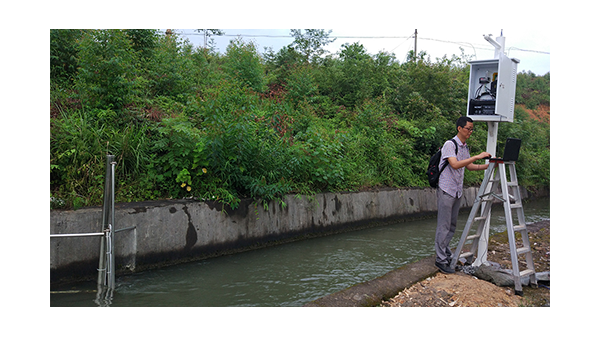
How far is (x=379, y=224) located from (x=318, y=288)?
5127 mm

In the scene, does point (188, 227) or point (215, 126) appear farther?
point (215, 126)

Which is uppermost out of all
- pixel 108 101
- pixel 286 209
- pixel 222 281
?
pixel 108 101

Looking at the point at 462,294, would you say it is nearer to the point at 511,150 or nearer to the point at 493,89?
the point at 511,150

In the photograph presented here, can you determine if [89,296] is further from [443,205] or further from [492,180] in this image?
Result: [492,180]

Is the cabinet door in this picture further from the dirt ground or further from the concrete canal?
the concrete canal

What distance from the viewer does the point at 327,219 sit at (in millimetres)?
9289

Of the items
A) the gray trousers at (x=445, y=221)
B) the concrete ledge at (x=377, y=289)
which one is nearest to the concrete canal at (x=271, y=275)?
the concrete ledge at (x=377, y=289)

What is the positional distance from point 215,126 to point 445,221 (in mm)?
4310

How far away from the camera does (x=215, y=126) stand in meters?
7.15

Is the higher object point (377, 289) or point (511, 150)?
point (511, 150)

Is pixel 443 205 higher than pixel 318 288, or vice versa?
pixel 443 205

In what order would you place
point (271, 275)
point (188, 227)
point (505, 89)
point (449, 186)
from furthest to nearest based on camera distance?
point (188, 227) < point (271, 275) < point (505, 89) < point (449, 186)

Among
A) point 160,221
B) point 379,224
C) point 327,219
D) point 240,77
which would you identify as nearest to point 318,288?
point 160,221

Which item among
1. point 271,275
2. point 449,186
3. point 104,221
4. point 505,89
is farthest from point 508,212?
point 104,221
